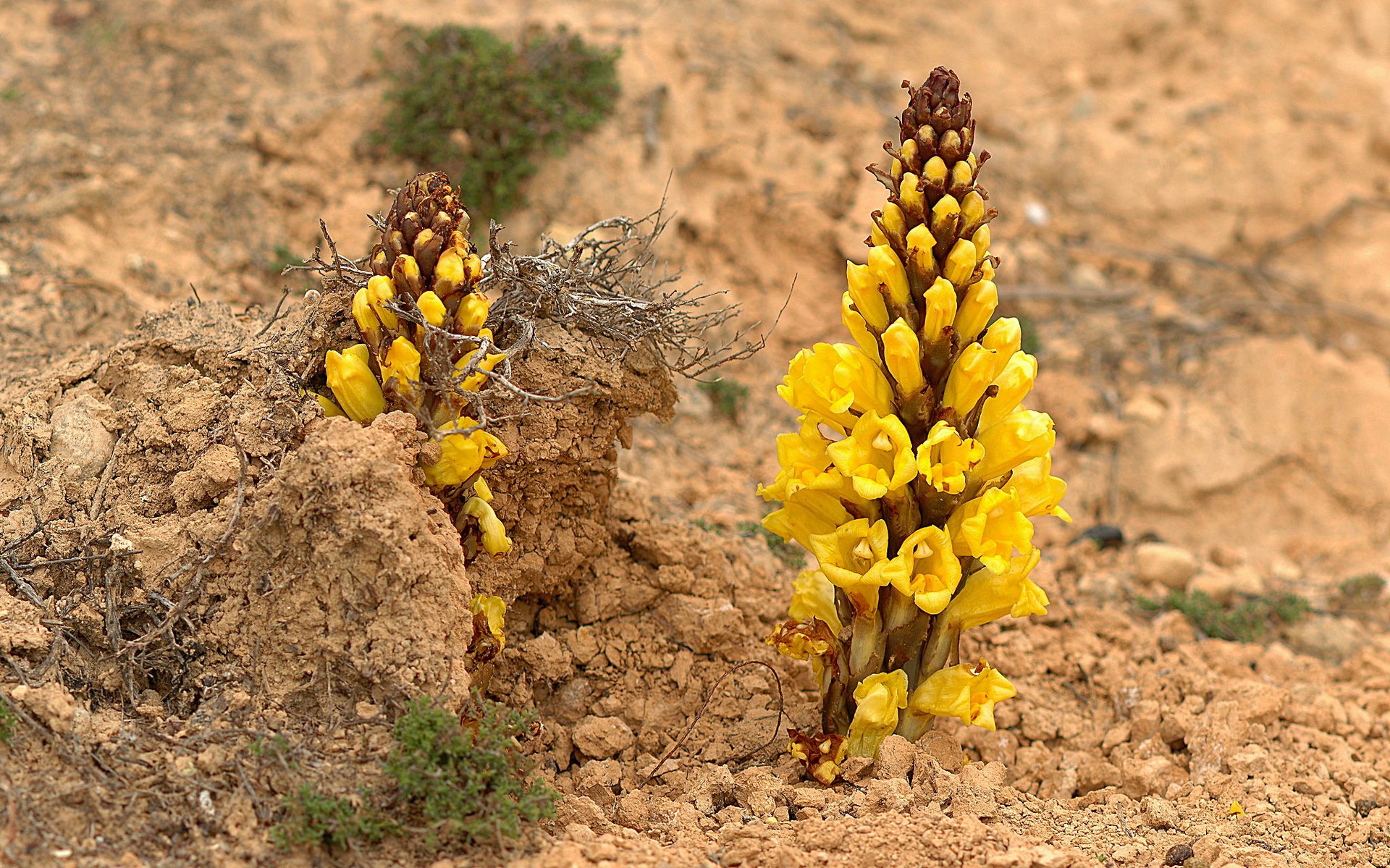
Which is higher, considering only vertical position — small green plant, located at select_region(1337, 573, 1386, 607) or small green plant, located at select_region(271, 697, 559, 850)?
small green plant, located at select_region(271, 697, 559, 850)

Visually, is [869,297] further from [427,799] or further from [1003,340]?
[427,799]

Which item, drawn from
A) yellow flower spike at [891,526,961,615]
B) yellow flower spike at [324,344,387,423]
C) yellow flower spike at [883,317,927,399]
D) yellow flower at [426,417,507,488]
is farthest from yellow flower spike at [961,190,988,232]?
yellow flower spike at [324,344,387,423]

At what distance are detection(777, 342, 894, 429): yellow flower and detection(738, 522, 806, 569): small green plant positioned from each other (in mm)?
2040

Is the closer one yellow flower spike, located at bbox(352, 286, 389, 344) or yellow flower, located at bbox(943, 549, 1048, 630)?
yellow flower spike, located at bbox(352, 286, 389, 344)

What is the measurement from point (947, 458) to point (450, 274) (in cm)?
160

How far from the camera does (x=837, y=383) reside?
3.99m

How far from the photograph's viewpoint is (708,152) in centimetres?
872

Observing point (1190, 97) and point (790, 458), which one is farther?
point (1190, 97)

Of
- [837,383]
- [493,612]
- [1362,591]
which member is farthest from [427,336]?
[1362,591]

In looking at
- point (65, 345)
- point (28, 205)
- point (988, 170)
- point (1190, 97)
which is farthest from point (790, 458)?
point (1190, 97)

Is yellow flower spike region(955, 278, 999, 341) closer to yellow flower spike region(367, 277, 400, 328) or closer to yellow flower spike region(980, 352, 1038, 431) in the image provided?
yellow flower spike region(980, 352, 1038, 431)

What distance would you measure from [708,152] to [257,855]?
6192 millimetres

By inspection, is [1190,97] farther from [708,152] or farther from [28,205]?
[28,205]

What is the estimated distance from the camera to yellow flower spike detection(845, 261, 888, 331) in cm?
397
